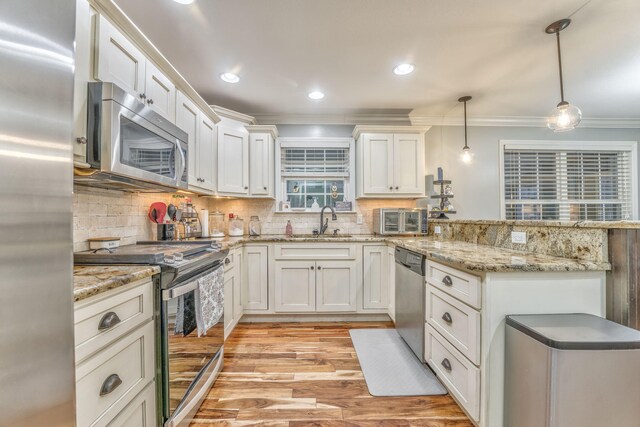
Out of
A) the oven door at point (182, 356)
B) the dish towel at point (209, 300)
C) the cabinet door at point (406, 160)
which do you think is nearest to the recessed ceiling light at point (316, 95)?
the cabinet door at point (406, 160)

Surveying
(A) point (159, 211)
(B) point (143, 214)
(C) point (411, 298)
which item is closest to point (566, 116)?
(C) point (411, 298)

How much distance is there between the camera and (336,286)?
2.88 metres

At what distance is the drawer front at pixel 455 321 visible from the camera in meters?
1.36

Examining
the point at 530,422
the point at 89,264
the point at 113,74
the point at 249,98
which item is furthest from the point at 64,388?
the point at 249,98

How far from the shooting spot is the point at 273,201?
11.5ft

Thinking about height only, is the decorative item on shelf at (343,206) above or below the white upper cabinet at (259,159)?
below

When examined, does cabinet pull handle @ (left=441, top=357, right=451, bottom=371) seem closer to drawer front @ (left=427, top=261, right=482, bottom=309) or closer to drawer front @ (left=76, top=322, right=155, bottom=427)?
drawer front @ (left=427, top=261, right=482, bottom=309)

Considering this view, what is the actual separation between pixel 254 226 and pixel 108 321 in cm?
240

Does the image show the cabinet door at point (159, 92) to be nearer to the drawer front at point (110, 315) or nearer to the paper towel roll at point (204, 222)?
the paper towel roll at point (204, 222)

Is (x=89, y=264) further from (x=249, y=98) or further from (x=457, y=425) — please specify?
(x=249, y=98)

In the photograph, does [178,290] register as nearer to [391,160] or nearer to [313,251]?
[313,251]

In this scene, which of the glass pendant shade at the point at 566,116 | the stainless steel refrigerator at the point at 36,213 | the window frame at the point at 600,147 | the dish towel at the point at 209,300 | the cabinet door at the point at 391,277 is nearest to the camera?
the stainless steel refrigerator at the point at 36,213

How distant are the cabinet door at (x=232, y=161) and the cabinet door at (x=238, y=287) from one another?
75 centimetres

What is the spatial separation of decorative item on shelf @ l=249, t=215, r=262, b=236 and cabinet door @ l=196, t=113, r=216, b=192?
0.74m
